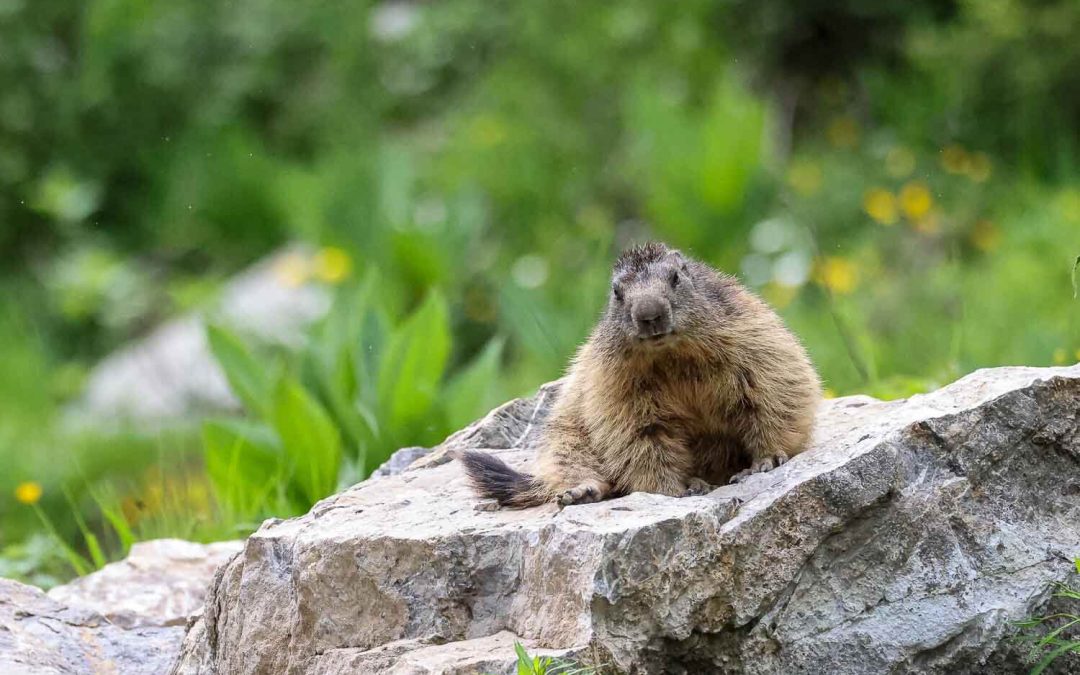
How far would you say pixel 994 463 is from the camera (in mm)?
3539

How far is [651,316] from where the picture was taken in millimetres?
3666

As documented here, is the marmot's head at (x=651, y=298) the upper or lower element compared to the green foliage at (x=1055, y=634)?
upper

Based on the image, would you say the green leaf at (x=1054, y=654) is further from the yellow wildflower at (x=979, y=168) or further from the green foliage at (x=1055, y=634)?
the yellow wildflower at (x=979, y=168)

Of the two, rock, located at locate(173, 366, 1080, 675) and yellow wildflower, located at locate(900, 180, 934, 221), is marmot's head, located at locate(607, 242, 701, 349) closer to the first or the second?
rock, located at locate(173, 366, 1080, 675)

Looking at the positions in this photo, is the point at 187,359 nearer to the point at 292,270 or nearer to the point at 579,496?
the point at 292,270

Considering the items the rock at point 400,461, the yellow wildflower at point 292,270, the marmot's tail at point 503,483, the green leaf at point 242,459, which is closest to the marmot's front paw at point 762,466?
the marmot's tail at point 503,483

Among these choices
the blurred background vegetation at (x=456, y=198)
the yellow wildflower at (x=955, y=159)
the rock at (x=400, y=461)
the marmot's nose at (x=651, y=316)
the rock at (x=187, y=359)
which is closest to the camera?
the marmot's nose at (x=651, y=316)

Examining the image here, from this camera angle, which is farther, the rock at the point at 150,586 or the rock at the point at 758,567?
the rock at the point at 150,586

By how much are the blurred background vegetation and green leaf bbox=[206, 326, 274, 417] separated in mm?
16

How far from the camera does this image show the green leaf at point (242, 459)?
575 cm

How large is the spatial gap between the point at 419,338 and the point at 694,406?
230 centimetres

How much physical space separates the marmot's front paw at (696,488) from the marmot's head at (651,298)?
0.37 metres

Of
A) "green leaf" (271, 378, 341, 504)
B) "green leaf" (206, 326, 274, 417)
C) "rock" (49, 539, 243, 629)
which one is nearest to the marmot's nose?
"rock" (49, 539, 243, 629)

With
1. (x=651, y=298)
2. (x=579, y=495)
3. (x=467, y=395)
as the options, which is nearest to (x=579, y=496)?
(x=579, y=495)
